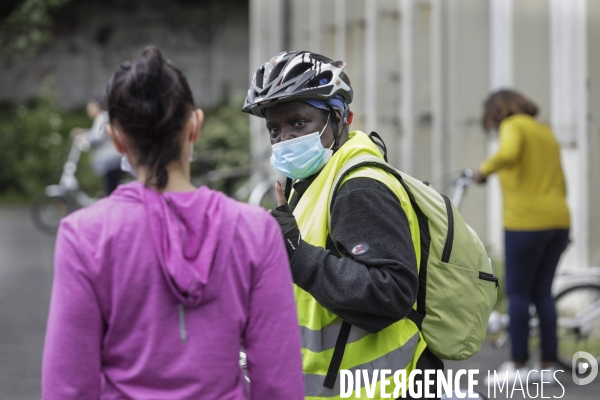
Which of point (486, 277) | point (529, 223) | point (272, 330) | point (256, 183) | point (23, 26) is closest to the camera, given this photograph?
point (272, 330)

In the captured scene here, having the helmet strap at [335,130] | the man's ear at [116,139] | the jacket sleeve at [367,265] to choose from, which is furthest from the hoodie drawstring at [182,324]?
the helmet strap at [335,130]

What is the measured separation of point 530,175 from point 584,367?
1.36 meters

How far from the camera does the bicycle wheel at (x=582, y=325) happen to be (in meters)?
6.96

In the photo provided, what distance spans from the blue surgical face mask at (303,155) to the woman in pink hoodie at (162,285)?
2.23ft

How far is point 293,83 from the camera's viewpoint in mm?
2799

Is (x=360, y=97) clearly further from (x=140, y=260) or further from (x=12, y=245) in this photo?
(x=140, y=260)

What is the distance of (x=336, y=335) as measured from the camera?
2.68 meters

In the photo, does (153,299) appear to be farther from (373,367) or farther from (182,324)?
(373,367)

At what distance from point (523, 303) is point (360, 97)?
6.28 metres

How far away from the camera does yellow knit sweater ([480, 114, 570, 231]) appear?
6.27m

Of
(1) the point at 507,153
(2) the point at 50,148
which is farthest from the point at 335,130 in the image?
(2) the point at 50,148

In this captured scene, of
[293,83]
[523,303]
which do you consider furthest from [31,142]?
[293,83]

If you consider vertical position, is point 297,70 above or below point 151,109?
above

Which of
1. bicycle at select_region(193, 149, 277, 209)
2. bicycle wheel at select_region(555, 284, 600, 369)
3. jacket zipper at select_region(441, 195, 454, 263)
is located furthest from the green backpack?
bicycle at select_region(193, 149, 277, 209)
